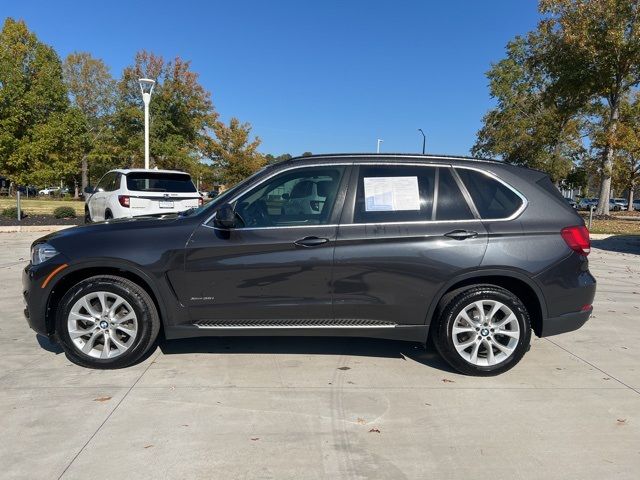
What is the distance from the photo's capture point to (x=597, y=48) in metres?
23.7

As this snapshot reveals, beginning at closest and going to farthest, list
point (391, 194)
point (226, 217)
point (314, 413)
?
point (314, 413) < point (226, 217) < point (391, 194)

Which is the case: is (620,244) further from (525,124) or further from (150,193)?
(525,124)

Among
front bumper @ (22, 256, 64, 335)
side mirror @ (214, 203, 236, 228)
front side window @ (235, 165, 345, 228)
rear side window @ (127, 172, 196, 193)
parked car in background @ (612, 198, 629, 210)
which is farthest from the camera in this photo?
parked car in background @ (612, 198, 629, 210)

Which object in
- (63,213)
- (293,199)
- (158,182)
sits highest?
(158,182)

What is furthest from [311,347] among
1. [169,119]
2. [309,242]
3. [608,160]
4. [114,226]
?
[169,119]

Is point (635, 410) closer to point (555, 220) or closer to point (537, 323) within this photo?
point (537, 323)

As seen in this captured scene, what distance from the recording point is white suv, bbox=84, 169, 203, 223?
1020 centimetres

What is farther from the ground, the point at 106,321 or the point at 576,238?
the point at 576,238

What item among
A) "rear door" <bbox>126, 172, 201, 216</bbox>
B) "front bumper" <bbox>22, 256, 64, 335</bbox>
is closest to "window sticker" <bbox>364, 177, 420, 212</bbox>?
A: "front bumper" <bbox>22, 256, 64, 335</bbox>

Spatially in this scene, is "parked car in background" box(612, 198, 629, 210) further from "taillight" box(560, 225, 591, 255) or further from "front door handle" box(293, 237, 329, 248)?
"front door handle" box(293, 237, 329, 248)

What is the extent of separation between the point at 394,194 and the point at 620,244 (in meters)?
14.1

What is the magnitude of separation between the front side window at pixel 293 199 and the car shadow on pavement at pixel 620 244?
→ 12223 millimetres

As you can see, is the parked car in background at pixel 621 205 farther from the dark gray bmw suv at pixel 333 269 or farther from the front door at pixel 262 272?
the front door at pixel 262 272

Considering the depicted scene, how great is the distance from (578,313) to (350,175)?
227cm
